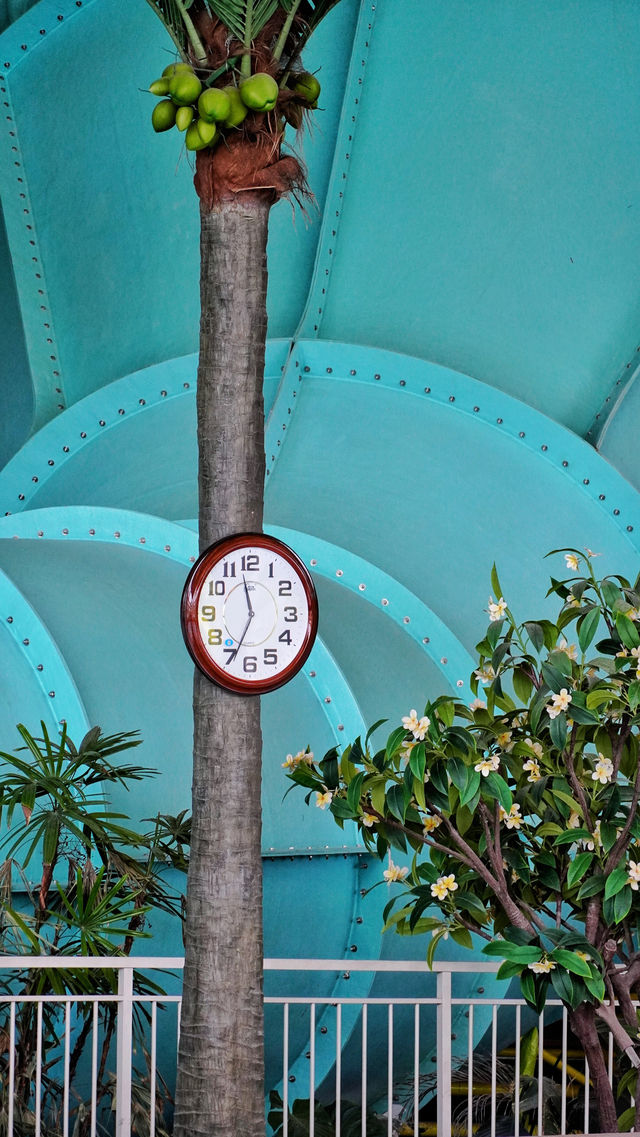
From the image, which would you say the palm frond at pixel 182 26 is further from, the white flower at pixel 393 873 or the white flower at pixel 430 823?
the white flower at pixel 393 873

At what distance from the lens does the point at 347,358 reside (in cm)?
577

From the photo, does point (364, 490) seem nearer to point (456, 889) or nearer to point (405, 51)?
point (405, 51)

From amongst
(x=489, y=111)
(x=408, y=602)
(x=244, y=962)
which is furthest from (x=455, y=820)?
(x=489, y=111)

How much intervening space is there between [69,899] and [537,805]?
6.25 ft

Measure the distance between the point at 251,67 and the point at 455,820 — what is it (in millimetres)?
2165

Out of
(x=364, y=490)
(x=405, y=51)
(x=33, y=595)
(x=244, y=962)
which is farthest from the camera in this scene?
(x=364, y=490)

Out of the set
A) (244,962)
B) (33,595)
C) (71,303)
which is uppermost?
(71,303)

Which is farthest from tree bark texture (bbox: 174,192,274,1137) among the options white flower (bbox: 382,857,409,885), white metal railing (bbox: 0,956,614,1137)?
white metal railing (bbox: 0,956,614,1137)

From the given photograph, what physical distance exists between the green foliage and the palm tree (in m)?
0.67

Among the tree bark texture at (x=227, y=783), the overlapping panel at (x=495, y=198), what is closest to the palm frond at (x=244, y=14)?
the tree bark texture at (x=227, y=783)

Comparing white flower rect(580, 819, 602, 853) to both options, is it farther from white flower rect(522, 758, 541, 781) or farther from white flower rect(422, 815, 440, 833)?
white flower rect(422, 815, 440, 833)

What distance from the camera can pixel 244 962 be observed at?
118 inches

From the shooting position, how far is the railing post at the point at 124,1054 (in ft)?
12.5

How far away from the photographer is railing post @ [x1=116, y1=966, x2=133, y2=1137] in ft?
12.5
